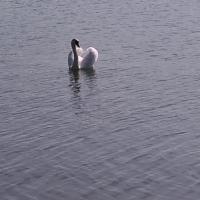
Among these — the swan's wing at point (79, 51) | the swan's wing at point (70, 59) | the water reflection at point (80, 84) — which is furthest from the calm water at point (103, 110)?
the swan's wing at point (79, 51)

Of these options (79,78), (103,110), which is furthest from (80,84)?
(103,110)

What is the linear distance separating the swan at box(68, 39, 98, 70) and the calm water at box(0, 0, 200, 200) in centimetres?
43

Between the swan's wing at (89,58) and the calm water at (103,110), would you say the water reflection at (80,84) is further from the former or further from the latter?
the swan's wing at (89,58)

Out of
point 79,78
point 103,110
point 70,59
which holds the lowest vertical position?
point 79,78

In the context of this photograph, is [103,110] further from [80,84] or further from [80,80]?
[80,80]

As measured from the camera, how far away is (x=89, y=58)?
78.6ft

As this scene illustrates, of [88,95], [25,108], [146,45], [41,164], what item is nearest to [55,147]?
[41,164]

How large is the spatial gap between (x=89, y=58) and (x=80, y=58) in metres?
1.51

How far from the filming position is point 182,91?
19.3m

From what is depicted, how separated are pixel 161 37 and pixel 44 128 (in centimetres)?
1248

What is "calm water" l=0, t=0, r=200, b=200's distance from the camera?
12688 mm

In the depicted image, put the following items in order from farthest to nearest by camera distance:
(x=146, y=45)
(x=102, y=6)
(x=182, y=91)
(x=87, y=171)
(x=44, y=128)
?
(x=102, y=6) < (x=146, y=45) < (x=182, y=91) < (x=44, y=128) < (x=87, y=171)

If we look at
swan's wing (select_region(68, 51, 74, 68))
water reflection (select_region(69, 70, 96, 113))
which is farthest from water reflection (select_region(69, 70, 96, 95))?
swan's wing (select_region(68, 51, 74, 68))

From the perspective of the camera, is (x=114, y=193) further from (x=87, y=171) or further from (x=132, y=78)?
(x=132, y=78)
